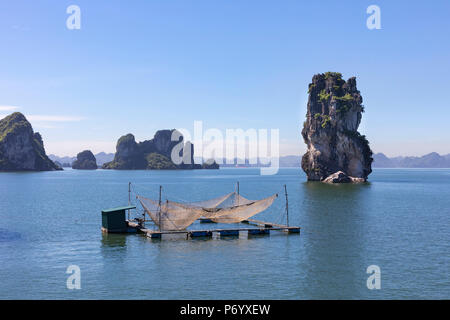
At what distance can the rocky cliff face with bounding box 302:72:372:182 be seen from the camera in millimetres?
141375

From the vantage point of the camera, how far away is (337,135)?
143 m

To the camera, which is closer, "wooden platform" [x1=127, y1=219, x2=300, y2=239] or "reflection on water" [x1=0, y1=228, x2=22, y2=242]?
"reflection on water" [x1=0, y1=228, x2=22, y2=242]

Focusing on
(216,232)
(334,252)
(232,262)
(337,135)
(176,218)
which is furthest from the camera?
(337,135)

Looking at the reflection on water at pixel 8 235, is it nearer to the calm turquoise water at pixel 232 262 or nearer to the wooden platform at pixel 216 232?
the calm turquoise water at pixel 232 262

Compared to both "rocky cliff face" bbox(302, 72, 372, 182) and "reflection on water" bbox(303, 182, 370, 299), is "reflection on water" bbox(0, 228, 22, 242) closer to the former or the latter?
"reflection on water" bbox(303, 182, 370, 299)

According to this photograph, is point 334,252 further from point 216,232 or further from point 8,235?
point 8,235

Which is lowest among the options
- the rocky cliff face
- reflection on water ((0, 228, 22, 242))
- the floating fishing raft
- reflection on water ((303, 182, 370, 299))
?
reflection on water ((303, 182, 370, 299))

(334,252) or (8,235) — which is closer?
(334,252)

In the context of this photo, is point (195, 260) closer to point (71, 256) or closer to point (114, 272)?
point (114, 272)

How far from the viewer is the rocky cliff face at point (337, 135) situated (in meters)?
141

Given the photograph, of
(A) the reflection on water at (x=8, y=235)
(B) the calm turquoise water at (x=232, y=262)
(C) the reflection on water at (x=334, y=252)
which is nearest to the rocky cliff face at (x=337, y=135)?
(C) the reflection on water at (x=334, y=252)

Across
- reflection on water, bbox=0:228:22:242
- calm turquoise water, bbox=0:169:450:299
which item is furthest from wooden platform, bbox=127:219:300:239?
reflection on water, bbox=0:228:22:242

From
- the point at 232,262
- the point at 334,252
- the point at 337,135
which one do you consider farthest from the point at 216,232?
the point at 337,135
